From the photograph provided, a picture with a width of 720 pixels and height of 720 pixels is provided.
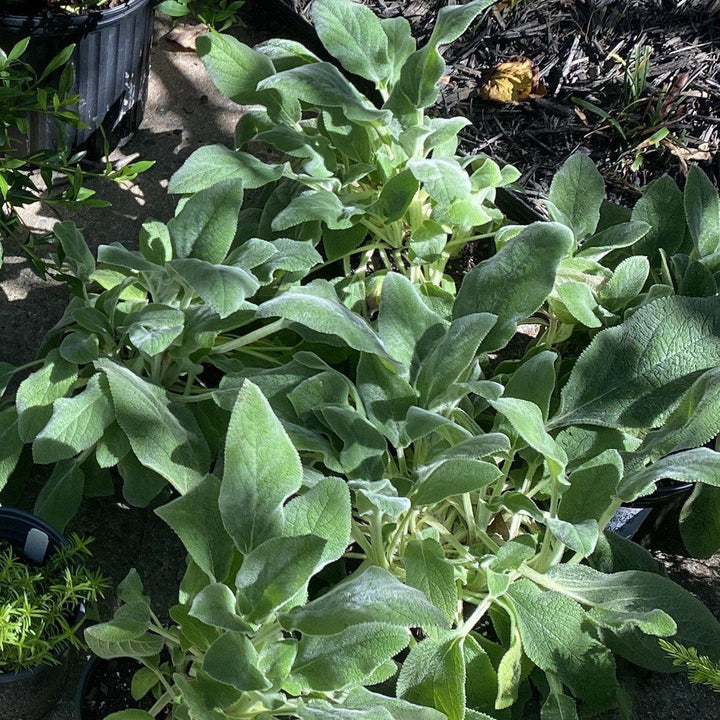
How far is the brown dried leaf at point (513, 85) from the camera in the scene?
8.48ft

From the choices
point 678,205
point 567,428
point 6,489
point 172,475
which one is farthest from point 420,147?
point 6,489

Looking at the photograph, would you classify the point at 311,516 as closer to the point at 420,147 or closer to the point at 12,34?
the point at 420,147

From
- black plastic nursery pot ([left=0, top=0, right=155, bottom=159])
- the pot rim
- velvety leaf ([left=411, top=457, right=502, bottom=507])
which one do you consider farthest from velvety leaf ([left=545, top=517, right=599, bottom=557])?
the pot rim

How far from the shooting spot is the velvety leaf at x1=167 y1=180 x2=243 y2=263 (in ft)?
5.67

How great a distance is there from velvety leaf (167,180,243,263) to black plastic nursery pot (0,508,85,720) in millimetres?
546

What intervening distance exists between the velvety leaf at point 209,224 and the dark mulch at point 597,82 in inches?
37.8

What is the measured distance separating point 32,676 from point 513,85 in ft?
6.22

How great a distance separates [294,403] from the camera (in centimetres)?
157

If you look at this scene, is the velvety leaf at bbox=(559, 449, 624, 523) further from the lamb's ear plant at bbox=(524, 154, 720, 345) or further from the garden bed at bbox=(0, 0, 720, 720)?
the garden bed at bbox=(0, 0, 720, 720)

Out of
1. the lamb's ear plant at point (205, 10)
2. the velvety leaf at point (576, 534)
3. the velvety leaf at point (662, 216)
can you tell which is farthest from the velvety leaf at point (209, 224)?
the lamb's ear plant at point (205, 10)

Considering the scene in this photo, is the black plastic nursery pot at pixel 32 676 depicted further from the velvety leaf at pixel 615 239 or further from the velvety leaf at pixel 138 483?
the velvety leaf at pixel 615 239

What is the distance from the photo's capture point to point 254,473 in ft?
4.46

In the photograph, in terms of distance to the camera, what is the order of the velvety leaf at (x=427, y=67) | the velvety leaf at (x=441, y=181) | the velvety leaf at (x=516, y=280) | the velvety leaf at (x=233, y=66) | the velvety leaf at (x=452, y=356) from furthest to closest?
the velvety leaf at (x=233, y=66) < the velvety leaf at (x=427, y=67) < the velvety leaf at (x=441, y=181) < the velvety leaf at (x=516, y=280) < the velvety leaf at (x=452, y=356)

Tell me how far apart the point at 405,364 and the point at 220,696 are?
62cm
